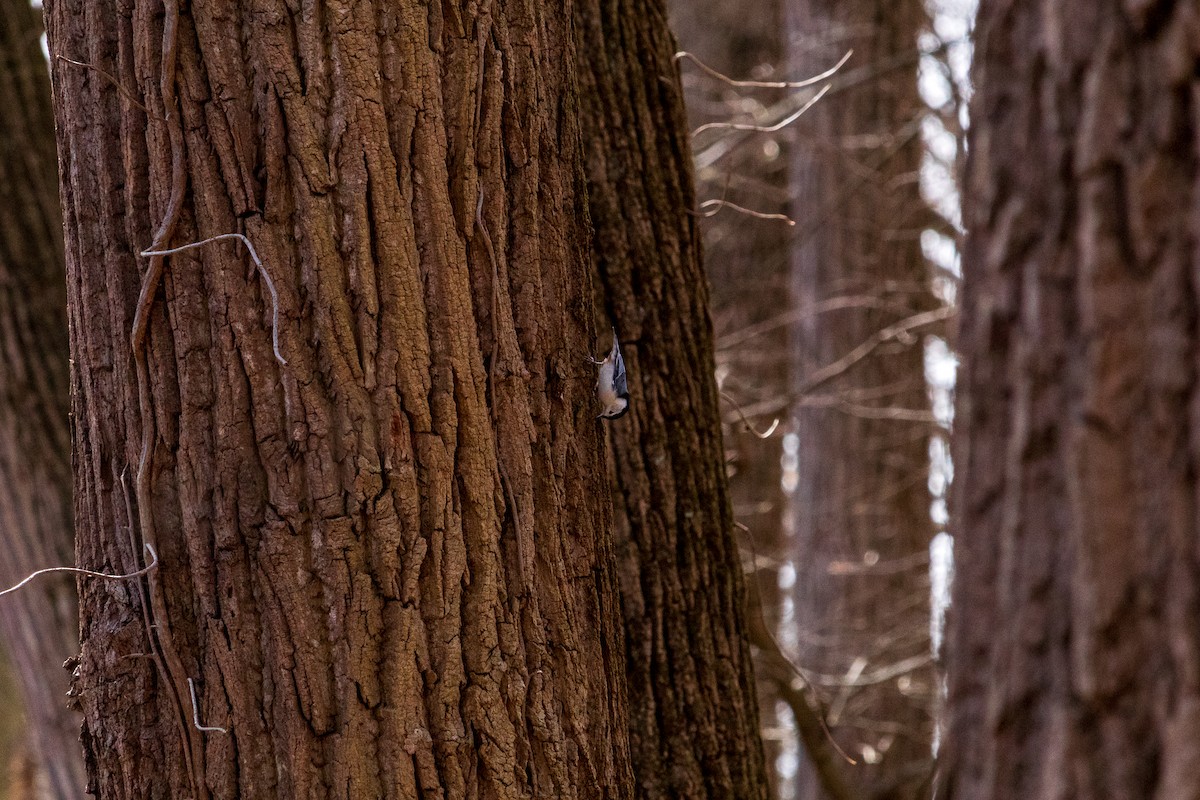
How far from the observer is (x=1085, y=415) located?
44.6 inches

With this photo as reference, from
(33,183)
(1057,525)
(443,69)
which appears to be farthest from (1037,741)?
(33,183)

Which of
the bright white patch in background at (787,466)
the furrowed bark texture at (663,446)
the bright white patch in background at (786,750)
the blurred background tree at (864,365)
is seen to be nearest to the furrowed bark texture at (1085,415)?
the furrowed bark texture at (663,446)

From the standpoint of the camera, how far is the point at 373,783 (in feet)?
6.47

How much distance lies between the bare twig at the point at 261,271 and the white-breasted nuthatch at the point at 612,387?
65 centimetres

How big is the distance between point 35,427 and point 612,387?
2417 mm

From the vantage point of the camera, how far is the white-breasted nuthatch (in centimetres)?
234

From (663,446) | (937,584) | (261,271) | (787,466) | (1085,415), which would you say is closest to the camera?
(1085,415)

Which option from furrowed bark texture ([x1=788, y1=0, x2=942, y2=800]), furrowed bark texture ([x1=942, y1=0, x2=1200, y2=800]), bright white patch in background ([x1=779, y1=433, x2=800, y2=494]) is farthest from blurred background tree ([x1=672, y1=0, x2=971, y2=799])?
furrowed bark texture ([x1=942, y1=0, x2=1200, y2=800])

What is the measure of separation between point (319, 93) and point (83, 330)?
0.62 m

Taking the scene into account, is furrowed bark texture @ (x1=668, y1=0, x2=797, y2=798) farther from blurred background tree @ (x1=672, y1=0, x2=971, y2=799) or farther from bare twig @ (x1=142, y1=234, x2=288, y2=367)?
bare twig @ (x1=142, y1=234, x2=288, y2=367)

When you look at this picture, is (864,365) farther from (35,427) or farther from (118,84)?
(118,84)

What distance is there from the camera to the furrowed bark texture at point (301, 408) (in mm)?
1963

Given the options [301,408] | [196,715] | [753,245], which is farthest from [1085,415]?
[753,245]

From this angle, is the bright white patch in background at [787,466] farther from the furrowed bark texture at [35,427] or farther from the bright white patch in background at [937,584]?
the furrowed bark texture at [35,427]
